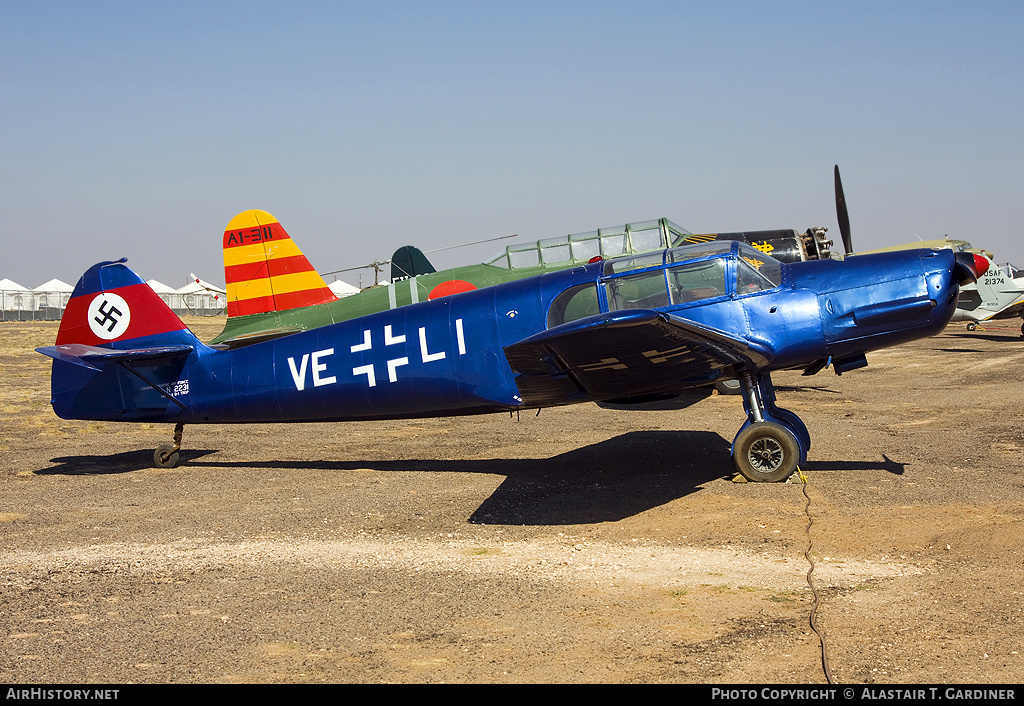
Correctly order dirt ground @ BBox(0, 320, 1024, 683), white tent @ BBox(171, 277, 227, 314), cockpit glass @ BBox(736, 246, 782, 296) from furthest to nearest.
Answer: white tent @ BBox(171, 277, 227, 314) → cockpit glass @ BBox(736, 246, 782, 296) → dirt ground @ BBox(0, 320, 1024, 683)

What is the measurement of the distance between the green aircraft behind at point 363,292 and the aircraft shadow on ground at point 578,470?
4868 mm

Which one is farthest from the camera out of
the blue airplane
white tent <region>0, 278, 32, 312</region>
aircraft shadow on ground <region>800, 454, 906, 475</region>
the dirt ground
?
white tent <region>0, 278, 32, 312</region>

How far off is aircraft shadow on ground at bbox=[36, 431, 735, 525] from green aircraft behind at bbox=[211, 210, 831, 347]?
487 cm

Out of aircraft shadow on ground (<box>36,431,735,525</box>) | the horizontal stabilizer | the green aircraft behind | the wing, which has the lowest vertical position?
aircraft shadow on ground (<box>36,431,735,525</box>)

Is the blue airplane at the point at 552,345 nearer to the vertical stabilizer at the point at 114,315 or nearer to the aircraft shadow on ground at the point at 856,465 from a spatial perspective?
the vertical stabilizer at the point at 114,315

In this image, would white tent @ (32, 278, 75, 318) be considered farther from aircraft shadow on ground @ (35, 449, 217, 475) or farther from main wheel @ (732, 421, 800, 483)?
main wheel @ (732, 421, 800, 483)

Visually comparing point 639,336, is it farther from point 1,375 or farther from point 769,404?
point 1,375

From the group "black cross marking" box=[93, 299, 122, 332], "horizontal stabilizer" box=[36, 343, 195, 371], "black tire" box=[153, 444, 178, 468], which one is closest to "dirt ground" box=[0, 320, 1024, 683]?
"black tire" box=[153, 444, 178, 468]

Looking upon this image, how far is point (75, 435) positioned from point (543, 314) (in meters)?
9.23

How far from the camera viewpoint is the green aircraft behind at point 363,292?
632 inches

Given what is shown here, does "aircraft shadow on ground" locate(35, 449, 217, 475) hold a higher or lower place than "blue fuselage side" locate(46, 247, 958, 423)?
lower

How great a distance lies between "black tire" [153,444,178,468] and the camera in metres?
10.6

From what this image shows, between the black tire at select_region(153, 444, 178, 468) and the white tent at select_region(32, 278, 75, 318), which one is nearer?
the black tire at select_region(153, 444, 178, 468)

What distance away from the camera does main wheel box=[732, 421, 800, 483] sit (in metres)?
8.46
